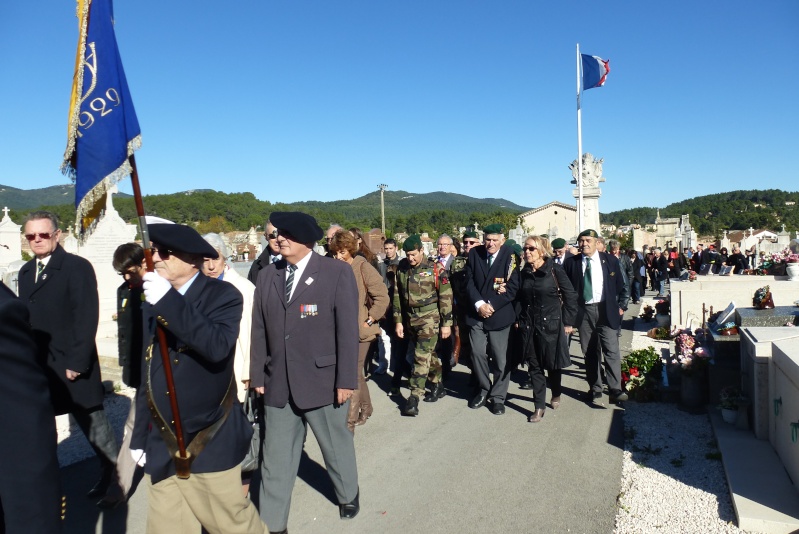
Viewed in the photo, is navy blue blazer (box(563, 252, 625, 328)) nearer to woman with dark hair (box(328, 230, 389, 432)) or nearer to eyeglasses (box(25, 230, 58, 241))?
woman with dark hair (box(328, 230, 389, 432))

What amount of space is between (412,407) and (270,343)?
9.14ft

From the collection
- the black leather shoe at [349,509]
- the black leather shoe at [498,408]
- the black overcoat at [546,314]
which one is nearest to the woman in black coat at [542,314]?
the black overcoat at [546,314]

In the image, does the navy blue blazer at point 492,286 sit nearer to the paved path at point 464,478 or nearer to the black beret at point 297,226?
the paved path at point 464,478

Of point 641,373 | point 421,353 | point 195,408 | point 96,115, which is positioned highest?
point 96,115

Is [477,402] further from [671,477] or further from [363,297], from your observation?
[671,477]

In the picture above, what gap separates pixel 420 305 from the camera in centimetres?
630

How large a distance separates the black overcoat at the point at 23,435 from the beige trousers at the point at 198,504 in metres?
1.09

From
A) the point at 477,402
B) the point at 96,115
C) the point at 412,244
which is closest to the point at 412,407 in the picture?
the point at 477,402

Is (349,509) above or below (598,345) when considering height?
below

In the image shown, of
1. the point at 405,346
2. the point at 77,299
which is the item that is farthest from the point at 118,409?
the point at 405,346

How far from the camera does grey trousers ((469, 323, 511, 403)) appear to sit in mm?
6070

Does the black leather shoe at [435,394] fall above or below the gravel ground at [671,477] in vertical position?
above

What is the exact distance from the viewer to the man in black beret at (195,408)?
8.20ft

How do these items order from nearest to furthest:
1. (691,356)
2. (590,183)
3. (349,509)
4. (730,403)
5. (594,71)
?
(349,509) → (730,403) → (691,356) → (594,71) → (590,183)
